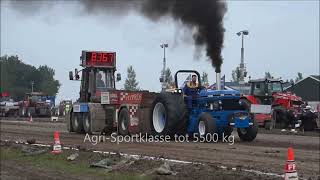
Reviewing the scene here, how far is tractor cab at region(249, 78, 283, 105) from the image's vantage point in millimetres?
28594

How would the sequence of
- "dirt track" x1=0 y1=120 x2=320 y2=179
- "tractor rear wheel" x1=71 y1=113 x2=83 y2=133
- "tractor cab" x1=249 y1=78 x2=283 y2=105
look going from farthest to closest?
"tractor cab" x1=249 y1=78 x2=283 y2=105 → "tractor rear wheel" x1=71 y1=113 x2=83 y2=133 → "dirt track" x1=0 y1=120 x2=320 y2=179

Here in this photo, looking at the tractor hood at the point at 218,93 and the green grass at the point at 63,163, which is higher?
the tractor hood at the point at 218,93

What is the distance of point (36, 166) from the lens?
41.9 feet

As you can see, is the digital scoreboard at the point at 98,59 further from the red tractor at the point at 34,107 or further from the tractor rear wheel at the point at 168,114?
the red tractor at the point at 34,107

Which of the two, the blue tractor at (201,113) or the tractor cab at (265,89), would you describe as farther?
the tractor cab at (265,89)

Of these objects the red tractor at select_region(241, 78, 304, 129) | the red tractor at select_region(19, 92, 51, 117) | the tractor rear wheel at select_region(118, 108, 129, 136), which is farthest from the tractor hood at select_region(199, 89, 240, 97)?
the red tractor at select_region(19, 92, 51, 117)

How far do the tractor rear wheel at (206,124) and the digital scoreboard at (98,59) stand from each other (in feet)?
23.4

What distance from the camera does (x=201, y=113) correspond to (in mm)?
17328

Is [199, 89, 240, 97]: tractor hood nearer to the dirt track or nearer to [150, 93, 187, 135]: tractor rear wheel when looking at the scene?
[150, 93, 187, 135]: tractor rear wheel

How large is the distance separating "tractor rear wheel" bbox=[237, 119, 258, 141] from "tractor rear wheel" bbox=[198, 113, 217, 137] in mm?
1392

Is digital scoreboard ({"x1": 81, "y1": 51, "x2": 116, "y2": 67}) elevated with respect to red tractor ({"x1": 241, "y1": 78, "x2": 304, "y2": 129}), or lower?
elevated

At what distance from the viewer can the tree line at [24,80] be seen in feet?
291

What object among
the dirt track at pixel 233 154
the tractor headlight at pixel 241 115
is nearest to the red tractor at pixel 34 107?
the dirt track at pixel 233 154

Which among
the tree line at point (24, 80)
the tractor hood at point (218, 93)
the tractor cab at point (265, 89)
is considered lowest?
the tractor hood at point (218, 93)
